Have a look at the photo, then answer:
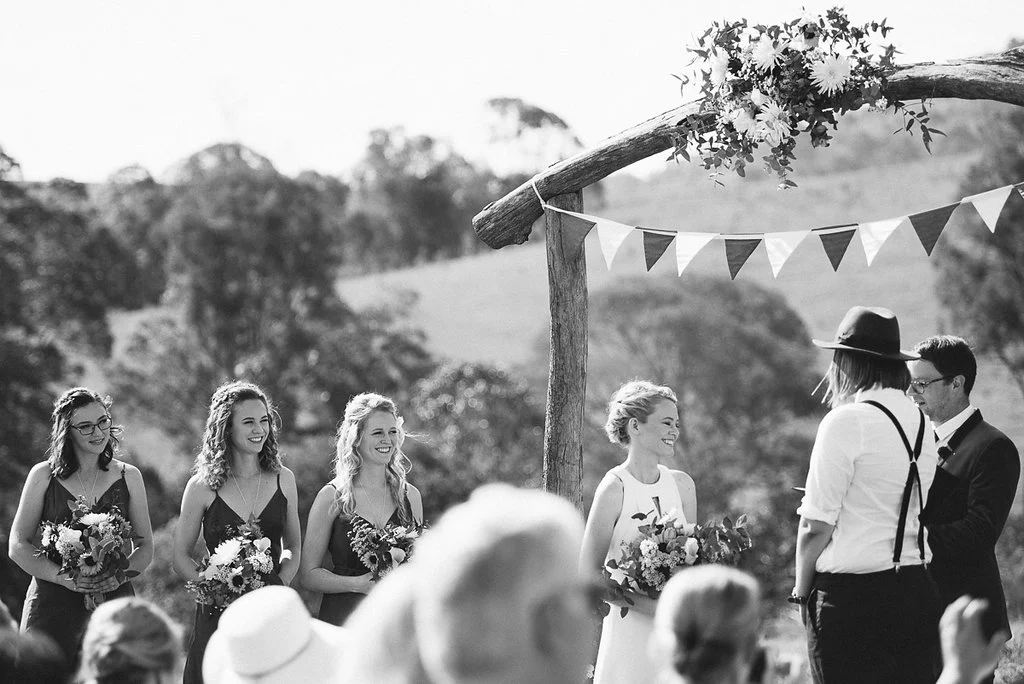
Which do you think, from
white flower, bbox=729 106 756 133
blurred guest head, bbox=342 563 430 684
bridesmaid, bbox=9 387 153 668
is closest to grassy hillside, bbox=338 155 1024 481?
white flower, bbox=729 106 756 133

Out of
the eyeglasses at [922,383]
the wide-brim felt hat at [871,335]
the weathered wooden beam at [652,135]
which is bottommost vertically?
the eyeglasses at [922,383]

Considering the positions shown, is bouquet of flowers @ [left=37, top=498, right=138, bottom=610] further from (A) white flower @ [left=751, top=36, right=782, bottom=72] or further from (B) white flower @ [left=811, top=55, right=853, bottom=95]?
(B) white flower @ [left=811, top=55, right=853, bottom=95]

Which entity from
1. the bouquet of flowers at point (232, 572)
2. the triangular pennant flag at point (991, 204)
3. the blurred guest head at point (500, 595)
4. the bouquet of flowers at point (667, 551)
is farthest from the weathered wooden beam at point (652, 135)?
the blurred guest head at point (500, 595)

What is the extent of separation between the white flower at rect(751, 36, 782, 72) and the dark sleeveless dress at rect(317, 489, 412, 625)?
2.90m

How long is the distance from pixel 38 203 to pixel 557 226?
848 inches

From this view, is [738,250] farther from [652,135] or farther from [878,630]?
[878,630]

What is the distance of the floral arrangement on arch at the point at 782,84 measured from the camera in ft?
18.8

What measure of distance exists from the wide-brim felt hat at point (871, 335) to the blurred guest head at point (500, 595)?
107 inches

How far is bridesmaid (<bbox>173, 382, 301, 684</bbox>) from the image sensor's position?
5977mm

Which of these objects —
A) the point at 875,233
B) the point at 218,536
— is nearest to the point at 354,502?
the point at 218,536

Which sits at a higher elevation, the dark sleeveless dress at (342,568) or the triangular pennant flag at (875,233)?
the triangular pennant flag at (875,233)

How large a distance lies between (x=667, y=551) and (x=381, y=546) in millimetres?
1364

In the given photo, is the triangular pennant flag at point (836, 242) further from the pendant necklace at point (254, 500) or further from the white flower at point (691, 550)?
the pendant necklace at point (254, 500)

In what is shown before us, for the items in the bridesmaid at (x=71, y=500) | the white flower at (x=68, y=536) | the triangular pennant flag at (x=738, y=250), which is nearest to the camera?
the white flower at (x=68, y=536)
